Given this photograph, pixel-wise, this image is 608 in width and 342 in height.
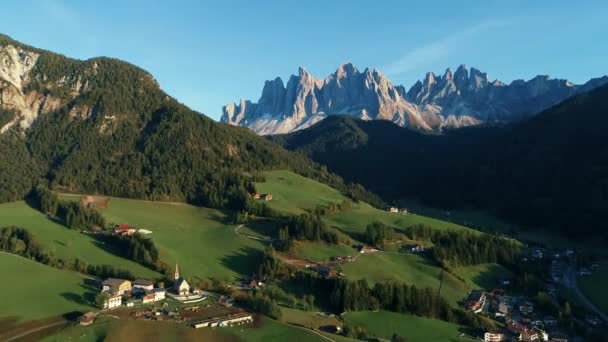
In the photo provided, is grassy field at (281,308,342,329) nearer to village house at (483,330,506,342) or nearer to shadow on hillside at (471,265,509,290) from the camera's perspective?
village house at (483,330,506,342)

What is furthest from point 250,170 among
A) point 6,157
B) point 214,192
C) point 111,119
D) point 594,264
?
point 594,264

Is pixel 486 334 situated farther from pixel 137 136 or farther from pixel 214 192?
pixel 137 136

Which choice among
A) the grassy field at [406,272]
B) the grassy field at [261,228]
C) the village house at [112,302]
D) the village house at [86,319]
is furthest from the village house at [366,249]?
the village house at [86,319]

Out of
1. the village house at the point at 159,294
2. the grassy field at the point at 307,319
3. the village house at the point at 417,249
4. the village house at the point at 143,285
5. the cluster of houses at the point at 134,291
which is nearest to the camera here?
the grassy field at the point at 307,319

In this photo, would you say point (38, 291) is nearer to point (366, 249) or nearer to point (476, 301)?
point (366, 249)

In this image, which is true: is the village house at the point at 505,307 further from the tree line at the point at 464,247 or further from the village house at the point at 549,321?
the tree line at the point at 464,247

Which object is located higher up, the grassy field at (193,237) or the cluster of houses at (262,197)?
the cluster of houses at (262,197)

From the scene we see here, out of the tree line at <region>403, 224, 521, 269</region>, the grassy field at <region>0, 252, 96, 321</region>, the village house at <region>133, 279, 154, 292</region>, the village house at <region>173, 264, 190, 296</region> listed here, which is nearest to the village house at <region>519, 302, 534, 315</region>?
the tree line at <region>403, 224, 521, 269</region>

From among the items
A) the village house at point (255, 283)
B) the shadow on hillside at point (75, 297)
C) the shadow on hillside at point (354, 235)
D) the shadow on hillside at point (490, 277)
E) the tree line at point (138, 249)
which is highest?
the shadow on hillside at point (354, 235)
